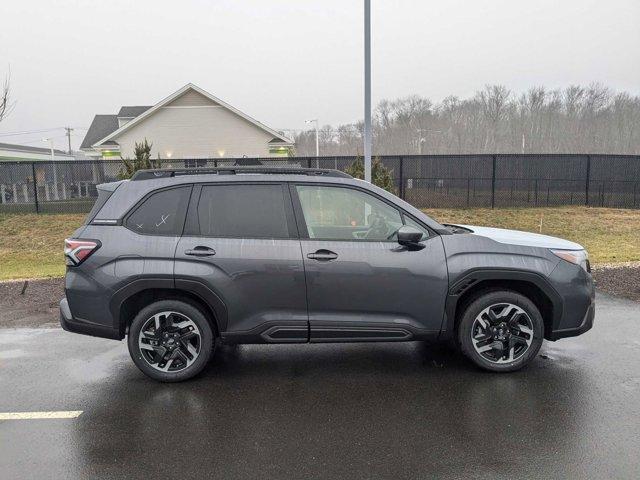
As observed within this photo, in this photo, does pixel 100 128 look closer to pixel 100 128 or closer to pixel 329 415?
pixel 100 128

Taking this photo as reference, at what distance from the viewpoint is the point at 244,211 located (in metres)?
4.37

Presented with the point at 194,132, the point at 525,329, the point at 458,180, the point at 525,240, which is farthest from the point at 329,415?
the point at 194,132

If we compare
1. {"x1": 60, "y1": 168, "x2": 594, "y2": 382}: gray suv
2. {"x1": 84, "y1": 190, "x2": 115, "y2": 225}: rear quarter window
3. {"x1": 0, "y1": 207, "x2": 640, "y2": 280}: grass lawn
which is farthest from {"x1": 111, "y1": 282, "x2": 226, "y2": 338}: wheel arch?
{"x1": 0, "y1": 207, "x2": 640, "y2": 280}: grass lawn

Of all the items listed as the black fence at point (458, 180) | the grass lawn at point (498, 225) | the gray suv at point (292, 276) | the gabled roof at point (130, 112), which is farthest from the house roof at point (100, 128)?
the gray suv at point (292, 276)

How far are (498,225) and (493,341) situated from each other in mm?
12472

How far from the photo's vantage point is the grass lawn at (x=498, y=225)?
12344mm

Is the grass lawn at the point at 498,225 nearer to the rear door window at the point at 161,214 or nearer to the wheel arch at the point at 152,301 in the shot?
the wheel arch at the point at 152,301

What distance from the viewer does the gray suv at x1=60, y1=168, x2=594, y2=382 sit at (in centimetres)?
420

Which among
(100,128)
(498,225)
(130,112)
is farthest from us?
(100,128)

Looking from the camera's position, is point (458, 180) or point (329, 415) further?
point (458, 180)

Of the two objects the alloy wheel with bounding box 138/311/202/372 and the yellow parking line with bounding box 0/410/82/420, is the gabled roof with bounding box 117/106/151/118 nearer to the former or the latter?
the alloy wheel with bounding box 138/311/202/372

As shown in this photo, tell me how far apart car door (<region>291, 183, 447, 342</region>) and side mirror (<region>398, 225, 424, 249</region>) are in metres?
0.05

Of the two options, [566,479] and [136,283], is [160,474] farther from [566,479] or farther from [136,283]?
[566,479]

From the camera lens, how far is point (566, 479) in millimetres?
2863
